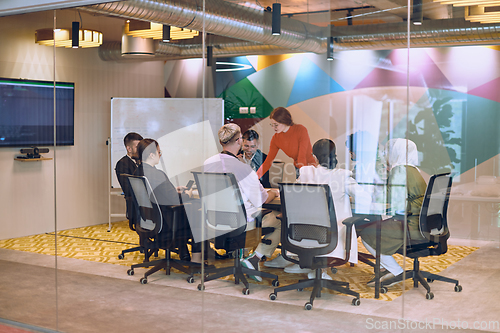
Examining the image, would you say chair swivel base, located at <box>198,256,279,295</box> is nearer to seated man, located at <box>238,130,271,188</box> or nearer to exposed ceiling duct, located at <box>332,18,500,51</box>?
seated man, located at <box>238,130,271,188</box>

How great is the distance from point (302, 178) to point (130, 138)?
1.55 m

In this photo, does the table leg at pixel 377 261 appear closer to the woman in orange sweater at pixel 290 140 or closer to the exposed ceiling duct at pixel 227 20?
the woman in orange sweater at pixel 290 140

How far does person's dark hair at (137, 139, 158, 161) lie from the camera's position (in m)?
4.05

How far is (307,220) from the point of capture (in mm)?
3893

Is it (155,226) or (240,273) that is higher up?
(155,226)

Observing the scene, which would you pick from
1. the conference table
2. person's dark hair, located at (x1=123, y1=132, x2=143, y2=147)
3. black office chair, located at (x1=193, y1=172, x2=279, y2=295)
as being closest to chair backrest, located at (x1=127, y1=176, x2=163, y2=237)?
person's dark hair, located at (x1=123, y1=132, x2=143, y2=147)

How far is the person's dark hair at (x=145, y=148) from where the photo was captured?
4.05 meters

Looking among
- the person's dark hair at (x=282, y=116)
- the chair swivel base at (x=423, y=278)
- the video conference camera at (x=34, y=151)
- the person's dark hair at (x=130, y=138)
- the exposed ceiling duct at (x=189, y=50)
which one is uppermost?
the exposed ceiling duct at (x=189, y=50)

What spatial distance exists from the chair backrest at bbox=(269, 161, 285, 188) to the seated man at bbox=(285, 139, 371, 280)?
5.4 inches

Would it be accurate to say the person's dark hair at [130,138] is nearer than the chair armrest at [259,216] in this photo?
No

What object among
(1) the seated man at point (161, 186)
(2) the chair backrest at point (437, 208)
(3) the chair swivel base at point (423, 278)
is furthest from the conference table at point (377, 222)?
(1) the seated man at point (161, 186)

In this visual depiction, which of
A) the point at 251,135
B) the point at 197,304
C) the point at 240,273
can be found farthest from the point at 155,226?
the point at 251,135

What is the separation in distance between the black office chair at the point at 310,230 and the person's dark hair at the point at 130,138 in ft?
4.42

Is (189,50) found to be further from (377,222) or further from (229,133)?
(377,222)
